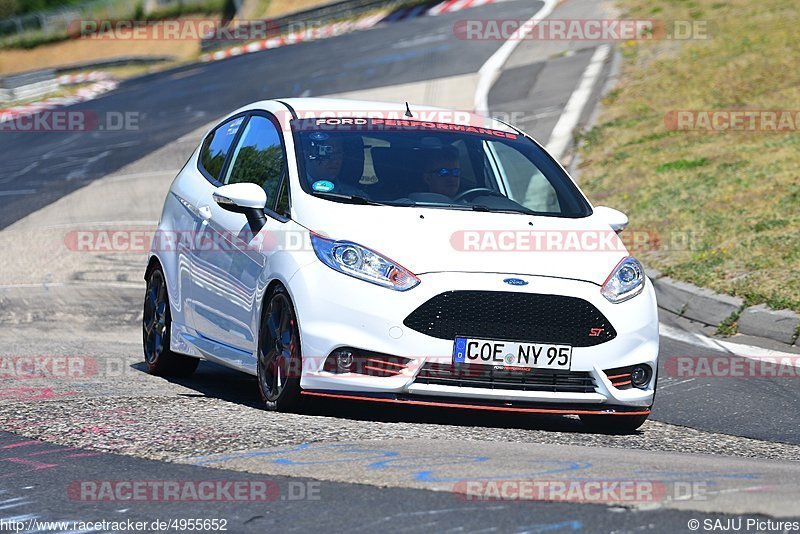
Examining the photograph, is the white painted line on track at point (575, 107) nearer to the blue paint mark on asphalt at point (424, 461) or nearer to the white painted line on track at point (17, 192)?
the white painted line on track at point (17, 192)

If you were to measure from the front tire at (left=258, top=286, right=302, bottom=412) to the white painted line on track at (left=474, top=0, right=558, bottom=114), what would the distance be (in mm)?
15218

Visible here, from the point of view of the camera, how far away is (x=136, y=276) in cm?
1352

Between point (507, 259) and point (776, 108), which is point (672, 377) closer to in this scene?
point (507, 259)

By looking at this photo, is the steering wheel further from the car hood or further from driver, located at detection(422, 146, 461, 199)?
the car hood

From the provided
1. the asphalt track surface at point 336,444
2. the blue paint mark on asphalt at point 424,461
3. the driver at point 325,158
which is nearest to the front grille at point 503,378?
the asphalt track surface at point 336,444

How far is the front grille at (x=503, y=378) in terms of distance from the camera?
688cm

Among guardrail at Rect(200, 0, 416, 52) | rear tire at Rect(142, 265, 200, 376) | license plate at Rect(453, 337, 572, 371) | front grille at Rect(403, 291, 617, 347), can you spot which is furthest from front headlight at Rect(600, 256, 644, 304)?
guardrail at Rect(200, 0, 416, 52)

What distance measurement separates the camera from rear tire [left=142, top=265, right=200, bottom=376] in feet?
29.5

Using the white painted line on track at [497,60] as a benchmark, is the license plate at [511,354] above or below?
above

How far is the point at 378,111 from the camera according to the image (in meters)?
8.55

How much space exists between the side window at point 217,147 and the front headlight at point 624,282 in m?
2.74

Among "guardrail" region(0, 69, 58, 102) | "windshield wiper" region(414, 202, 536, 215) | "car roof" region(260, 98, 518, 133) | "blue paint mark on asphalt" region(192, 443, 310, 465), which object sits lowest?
"guardrail" region(0, 69, 58, 102)

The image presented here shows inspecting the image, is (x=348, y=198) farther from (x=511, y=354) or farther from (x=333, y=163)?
(x=511, y=354)

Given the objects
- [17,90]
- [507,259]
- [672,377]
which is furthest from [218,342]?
[17,90]
